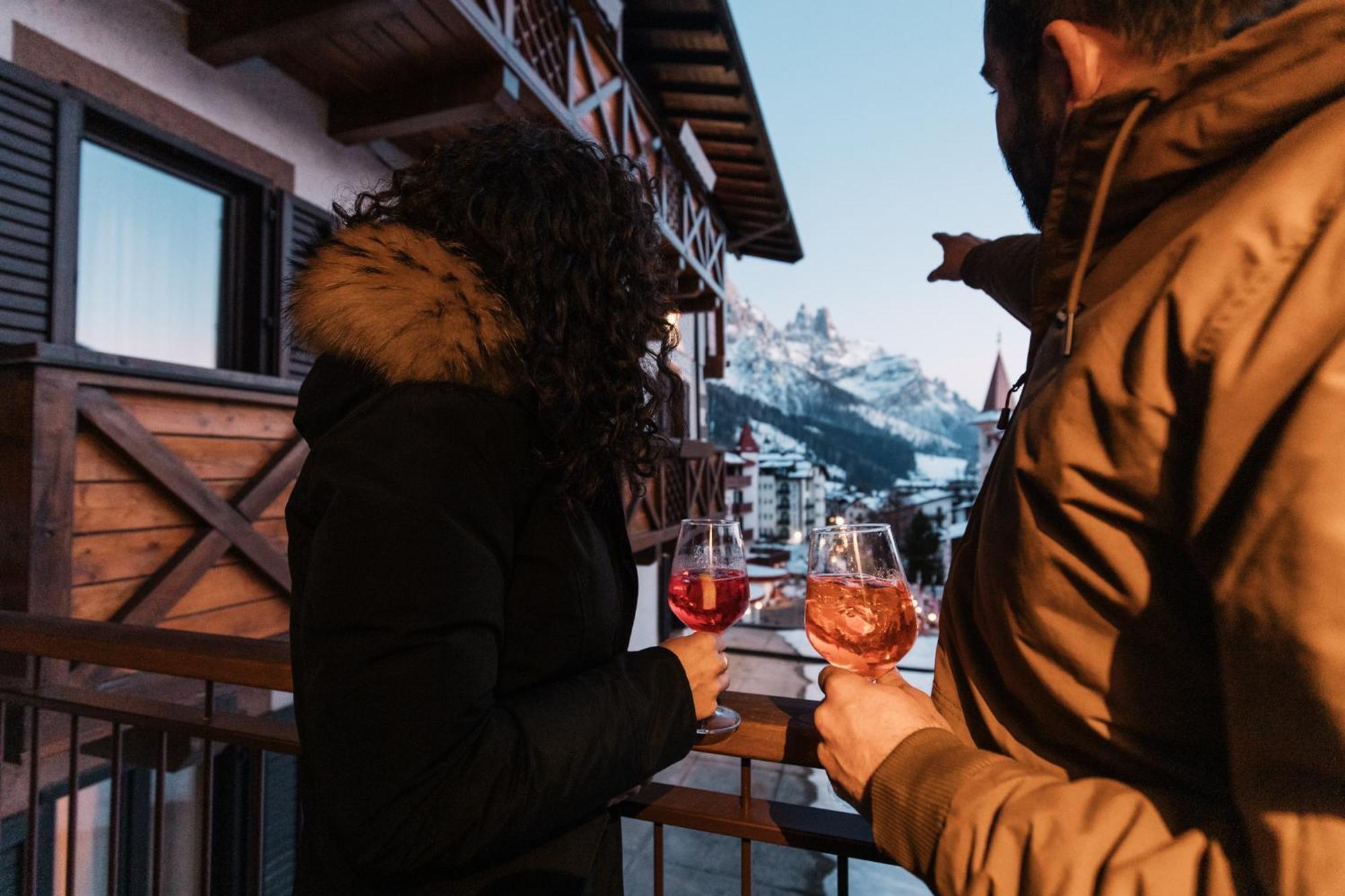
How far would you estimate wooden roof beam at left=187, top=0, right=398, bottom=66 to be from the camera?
333 cm

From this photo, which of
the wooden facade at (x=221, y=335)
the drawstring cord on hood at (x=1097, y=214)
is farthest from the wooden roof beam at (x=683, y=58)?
the drawstring cord on hood at (x=1097, y=214)

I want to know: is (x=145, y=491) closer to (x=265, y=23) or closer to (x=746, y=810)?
(x=265, y=23)

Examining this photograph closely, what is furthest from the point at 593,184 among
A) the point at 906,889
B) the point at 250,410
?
the point at 906,889

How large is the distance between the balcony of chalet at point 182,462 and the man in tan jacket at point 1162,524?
482 millimetres

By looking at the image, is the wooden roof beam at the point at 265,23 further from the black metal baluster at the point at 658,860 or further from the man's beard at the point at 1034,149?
the black metal baluster at the point at 658,860

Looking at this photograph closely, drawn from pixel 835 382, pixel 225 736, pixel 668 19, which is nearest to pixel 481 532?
pixel 225 736

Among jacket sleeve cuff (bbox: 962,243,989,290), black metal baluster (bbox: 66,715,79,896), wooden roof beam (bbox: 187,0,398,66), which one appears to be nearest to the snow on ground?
wooden roof beam (bbox: 187,0,398,66)

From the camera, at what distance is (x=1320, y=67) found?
1.70 ft

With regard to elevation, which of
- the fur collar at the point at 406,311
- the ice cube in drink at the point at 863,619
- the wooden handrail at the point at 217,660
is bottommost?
the wooden handrail at the point at 217,660

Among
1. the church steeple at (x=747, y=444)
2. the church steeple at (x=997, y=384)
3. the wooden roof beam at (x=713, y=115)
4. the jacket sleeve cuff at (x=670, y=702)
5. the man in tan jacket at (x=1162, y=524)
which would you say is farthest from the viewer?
the church steeple at (x=997, y=384)

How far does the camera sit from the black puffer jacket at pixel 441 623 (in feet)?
2.48

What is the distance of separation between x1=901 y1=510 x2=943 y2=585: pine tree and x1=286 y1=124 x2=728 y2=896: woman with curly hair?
1492 inches

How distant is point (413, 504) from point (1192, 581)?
2.50ft

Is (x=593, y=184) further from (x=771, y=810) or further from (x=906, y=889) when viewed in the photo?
(x=906, y=889)
